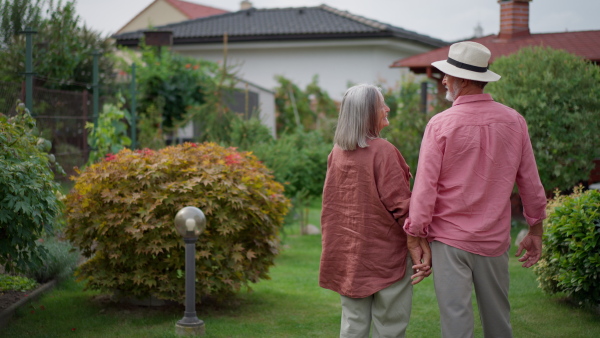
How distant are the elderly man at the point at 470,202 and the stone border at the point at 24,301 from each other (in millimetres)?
3668

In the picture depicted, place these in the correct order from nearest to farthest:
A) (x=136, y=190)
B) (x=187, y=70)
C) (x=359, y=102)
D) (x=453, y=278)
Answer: (x=453, y=278), (x=359, y=102), (x=136, y=190), (x=187, y=70)

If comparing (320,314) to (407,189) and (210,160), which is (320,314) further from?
(407,189)

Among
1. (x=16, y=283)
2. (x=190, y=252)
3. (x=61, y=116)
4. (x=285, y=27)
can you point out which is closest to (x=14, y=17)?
(x=61, y=116)

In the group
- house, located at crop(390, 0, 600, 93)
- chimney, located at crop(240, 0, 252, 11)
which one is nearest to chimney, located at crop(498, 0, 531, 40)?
house, located at crop(390, 0, 600, 93)

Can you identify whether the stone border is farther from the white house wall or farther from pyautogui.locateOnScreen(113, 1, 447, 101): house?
the white house wall

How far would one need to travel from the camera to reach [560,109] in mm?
10359

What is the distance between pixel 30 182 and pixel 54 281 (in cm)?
→ 250

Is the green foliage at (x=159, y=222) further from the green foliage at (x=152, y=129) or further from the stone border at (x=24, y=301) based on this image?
the green foliage at (x=152, y=129)

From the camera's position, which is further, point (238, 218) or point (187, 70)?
point (187, 70)

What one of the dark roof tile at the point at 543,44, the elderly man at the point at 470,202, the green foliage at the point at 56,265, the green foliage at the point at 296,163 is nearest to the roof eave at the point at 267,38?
the dark roof tile at the point at 543,44

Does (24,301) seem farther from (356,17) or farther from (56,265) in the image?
(356,17)

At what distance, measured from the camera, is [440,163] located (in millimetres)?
3678

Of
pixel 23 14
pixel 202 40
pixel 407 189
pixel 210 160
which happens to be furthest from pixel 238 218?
pixel 202 40

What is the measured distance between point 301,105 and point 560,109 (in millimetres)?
13483
